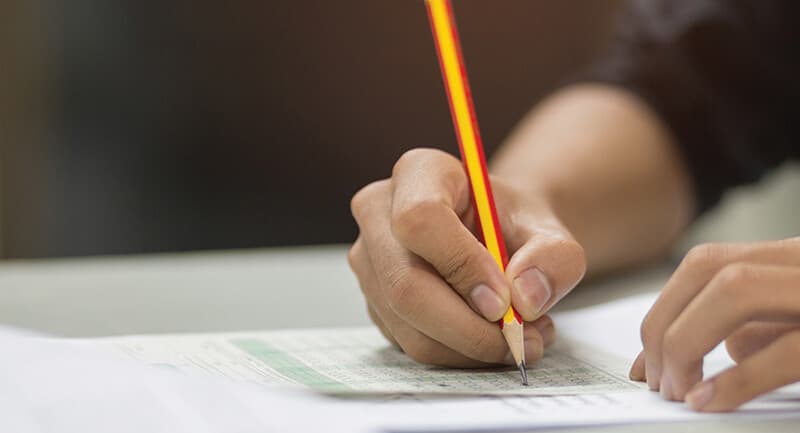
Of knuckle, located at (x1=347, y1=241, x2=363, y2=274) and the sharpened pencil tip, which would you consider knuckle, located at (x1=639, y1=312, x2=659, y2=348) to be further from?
knuckle, located at (x1=347, y1=241, x2=363, y2=274)

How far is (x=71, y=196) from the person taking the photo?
212 cm

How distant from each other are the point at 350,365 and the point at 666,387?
0.15 m

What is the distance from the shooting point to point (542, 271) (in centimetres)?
47

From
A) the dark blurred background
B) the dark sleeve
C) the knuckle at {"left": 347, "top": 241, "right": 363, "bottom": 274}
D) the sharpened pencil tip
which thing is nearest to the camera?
the sharpened pencil tip

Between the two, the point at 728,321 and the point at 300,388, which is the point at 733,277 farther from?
the point at 300,388

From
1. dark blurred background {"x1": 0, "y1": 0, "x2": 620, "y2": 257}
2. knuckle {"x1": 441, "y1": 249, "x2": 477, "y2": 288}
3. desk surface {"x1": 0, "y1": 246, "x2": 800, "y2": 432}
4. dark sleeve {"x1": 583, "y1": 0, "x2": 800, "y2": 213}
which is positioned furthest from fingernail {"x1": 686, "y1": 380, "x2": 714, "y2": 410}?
dark blurred background {"x1": 0, "y1": 0, "x2": 620, "y2": 257}

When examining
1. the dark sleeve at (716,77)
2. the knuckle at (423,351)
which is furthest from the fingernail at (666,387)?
the dark sleeve at (716,77)

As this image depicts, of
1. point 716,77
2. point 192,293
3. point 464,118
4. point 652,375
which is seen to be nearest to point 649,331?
point 652,375

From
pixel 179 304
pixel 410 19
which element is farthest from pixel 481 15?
pixel 179 304

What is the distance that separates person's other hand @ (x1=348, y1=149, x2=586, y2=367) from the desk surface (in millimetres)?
183

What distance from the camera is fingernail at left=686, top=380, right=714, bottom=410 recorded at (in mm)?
390

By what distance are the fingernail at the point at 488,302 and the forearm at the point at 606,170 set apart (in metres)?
0.38

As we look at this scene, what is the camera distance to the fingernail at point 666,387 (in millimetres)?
410

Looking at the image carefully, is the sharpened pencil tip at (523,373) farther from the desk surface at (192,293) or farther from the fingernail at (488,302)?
the desk surface at (192,293)
